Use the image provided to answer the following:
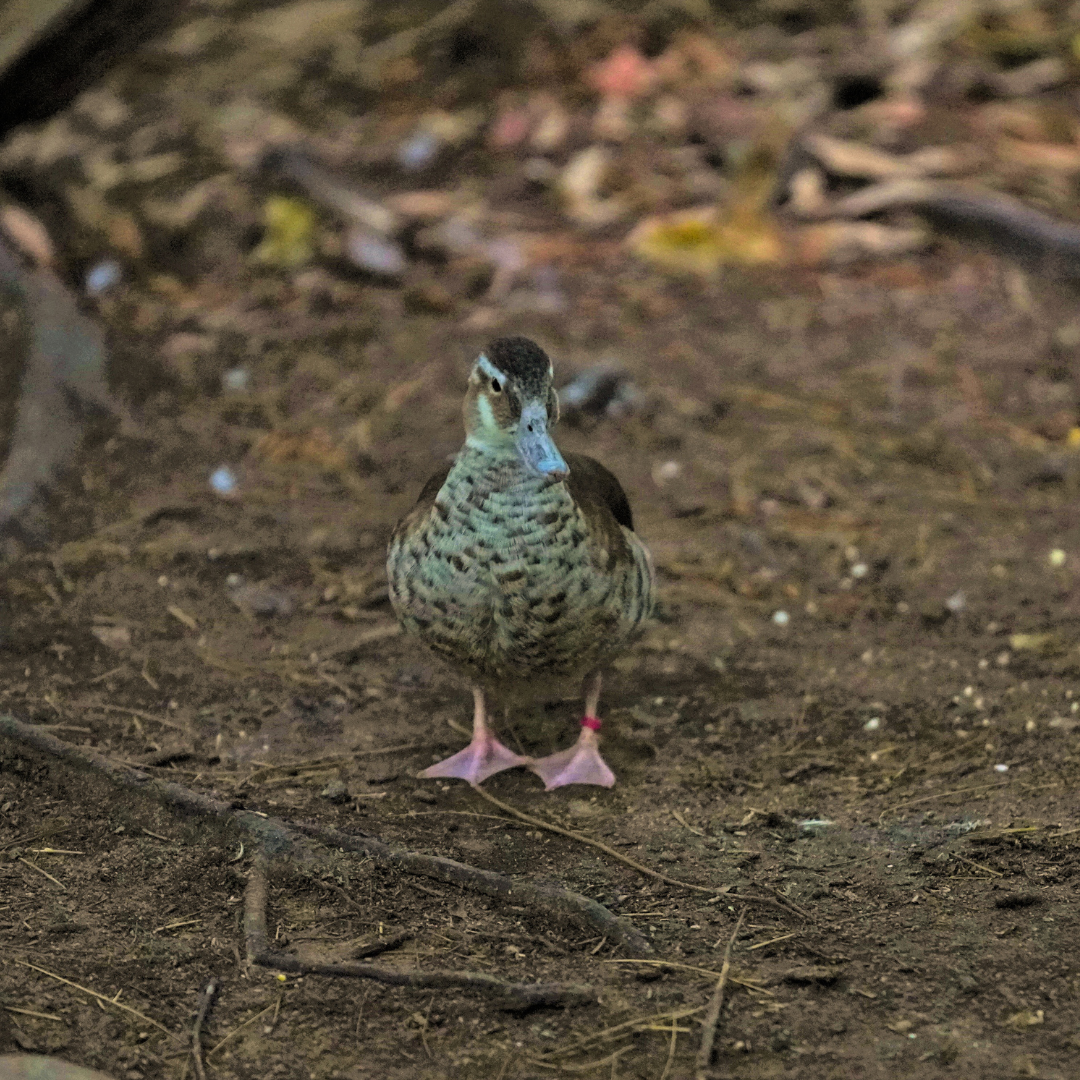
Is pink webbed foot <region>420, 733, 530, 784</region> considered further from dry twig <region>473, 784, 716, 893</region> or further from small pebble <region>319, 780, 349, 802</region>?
small pebble <region>319, 780, 349, 802</region>

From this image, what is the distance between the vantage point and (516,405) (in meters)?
3.96

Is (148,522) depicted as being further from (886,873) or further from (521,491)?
(886,873)

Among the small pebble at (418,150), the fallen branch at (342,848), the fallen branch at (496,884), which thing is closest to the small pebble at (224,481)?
the fallen branch at (342,848)

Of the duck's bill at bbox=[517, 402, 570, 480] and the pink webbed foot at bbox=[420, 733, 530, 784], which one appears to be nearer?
the duck's bill at bbox=[517, 402, 570, 480]

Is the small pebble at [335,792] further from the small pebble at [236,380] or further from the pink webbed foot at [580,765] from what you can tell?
the small pebble at [236,380]

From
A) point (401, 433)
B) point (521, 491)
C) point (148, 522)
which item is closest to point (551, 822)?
point (521, 491)

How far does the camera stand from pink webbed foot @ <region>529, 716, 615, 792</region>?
13.9ft

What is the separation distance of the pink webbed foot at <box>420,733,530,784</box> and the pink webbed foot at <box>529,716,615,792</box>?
0.08 m

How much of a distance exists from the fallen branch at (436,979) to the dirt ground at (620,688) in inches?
1.2

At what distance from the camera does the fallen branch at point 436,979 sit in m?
2.99

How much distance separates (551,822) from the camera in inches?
157

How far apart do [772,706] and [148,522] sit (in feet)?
8.82

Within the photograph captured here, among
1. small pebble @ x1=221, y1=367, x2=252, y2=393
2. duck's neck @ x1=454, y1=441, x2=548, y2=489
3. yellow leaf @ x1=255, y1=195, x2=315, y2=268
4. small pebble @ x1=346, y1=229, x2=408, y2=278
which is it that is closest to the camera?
duck's neck @ x1=454, y1=441, x2=548, y2=489

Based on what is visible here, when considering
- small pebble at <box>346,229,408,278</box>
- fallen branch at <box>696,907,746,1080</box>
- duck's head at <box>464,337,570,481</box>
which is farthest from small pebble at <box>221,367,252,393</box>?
fallen branch at <box>696,907,746,1080</box>
